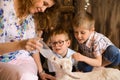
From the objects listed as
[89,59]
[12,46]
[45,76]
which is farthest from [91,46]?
[12,46]

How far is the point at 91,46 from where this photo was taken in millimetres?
1618

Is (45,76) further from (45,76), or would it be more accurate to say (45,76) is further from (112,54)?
(112,54)

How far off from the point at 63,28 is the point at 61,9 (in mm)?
118

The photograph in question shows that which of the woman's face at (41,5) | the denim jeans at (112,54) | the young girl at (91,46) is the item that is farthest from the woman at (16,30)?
the denim jeans at (112,54)

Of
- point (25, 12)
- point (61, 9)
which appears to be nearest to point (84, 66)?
point (61, 9)

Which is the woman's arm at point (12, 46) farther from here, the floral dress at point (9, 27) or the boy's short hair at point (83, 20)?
the boy's short hair at point (83, 20)

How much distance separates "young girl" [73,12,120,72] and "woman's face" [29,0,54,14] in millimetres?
227

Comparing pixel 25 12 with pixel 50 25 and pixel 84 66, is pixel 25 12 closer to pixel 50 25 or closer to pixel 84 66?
pixel 50 25

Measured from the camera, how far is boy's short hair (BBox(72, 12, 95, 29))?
156cm

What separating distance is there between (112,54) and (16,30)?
1.92ft

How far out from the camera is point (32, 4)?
141cm

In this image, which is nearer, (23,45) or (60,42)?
(23,45)

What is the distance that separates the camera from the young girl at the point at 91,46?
61.4 inches

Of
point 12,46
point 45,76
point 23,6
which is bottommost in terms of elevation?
point 45,76
